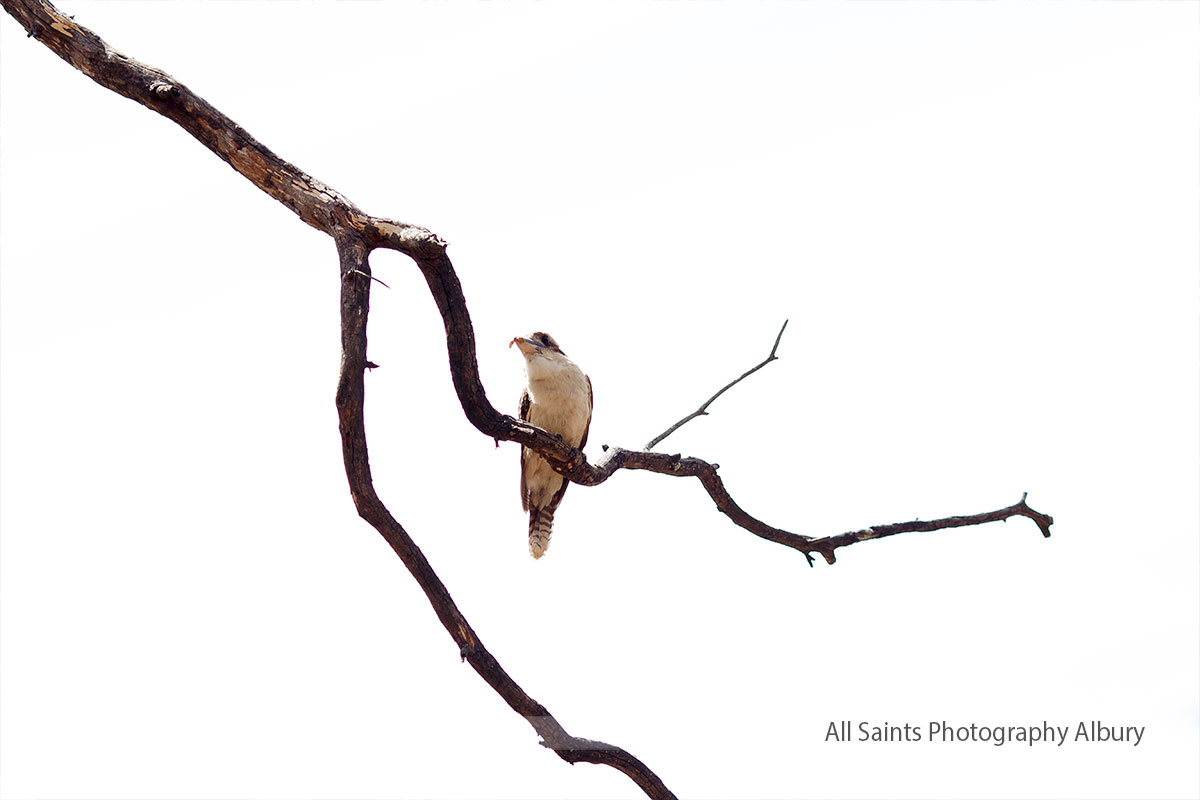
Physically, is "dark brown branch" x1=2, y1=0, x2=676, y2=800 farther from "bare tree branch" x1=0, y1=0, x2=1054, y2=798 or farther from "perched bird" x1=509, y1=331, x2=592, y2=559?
"perched bird" x1=509, y1=331, x2=592, y2=559

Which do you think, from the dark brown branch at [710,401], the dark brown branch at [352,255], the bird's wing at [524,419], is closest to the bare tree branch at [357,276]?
the dark brown branch at [352,255]

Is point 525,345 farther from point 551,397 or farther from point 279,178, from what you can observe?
point 279,178

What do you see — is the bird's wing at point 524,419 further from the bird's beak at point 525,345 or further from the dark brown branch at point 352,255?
the dark brown branch at point 352,255

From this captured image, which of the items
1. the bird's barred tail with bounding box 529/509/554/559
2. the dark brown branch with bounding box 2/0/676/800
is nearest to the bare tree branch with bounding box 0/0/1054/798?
the dark brown branch with bounding box 2/0/676/800

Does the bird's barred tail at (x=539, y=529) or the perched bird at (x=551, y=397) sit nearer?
the perched bird at (x=551, y=397)

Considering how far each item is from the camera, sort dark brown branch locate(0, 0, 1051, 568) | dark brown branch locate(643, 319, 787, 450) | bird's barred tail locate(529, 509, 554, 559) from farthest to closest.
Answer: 1. bird's barred tail locate(529, 509, 554, 559)
2. dark brown branch locate(643, 319, 787, 450)
3. dark brown branch locate(0, 0, 1051, 568)

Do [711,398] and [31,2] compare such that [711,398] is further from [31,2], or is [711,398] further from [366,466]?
[31,2]

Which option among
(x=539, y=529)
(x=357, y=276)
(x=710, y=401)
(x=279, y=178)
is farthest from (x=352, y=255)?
(x=539, y=529)
